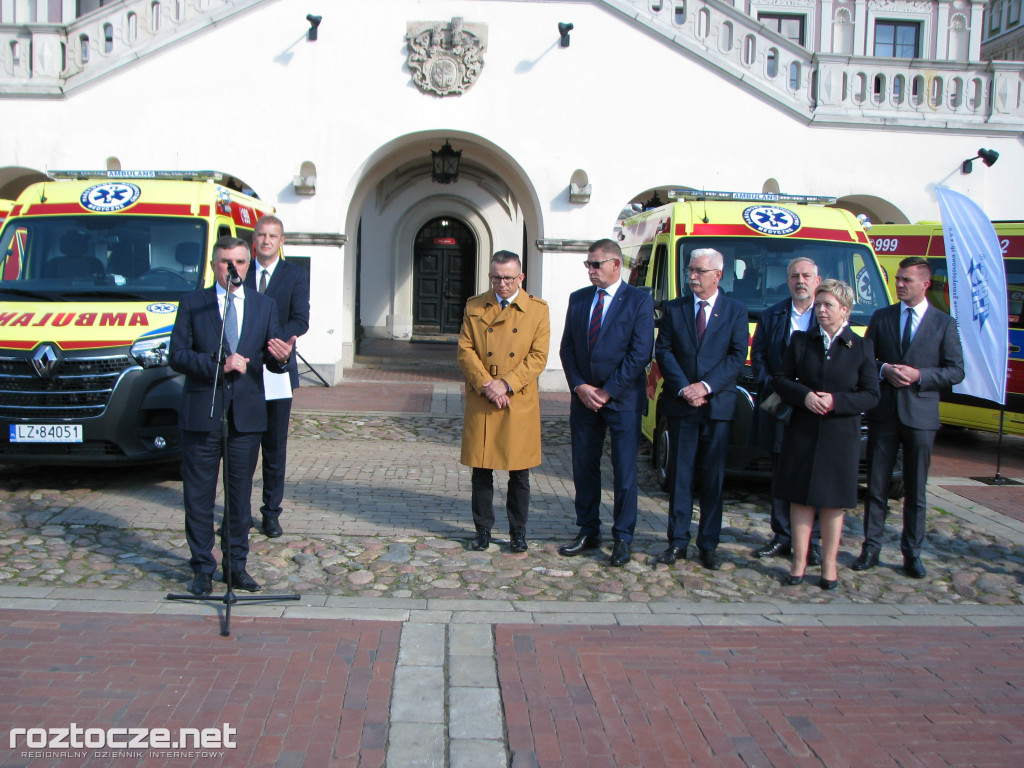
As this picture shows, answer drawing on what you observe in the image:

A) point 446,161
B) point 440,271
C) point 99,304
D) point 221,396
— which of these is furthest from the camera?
point 440,271

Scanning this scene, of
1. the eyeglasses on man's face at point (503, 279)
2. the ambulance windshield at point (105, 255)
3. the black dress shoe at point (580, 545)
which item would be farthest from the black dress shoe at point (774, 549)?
the ambulance windshield at point (105, 255)

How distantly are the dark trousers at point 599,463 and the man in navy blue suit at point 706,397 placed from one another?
27cm

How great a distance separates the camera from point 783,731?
360 centimetres

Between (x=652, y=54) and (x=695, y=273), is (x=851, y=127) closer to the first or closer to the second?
(x=652, y=54)

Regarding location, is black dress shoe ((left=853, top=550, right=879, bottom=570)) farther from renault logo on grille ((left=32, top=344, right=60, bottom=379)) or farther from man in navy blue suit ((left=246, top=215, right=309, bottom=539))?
renault logo on grille ((left=32, top=344, right=60, bottom=379))

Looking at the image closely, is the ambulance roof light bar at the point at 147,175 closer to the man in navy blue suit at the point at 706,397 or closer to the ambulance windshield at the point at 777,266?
the ambulance windshield at the point at 777,266

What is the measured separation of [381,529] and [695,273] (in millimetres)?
2819

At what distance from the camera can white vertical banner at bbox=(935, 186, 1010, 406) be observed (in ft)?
21.2

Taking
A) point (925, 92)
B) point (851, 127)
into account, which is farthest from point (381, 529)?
point (925, 92)

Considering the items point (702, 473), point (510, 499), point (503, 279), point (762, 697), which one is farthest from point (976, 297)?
point (762, 697)

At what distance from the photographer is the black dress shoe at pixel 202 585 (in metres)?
4.88

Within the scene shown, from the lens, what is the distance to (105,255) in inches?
312

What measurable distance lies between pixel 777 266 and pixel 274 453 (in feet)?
15.7

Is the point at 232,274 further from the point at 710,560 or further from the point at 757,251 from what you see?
the point at 757,251
